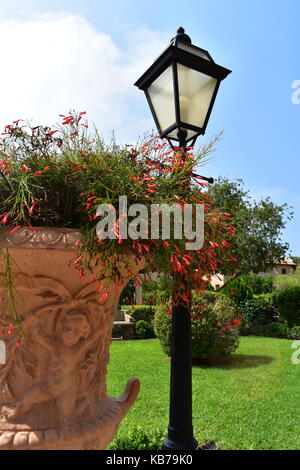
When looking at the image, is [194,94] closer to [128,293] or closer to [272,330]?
[128,293]

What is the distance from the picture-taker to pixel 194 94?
3021 mm

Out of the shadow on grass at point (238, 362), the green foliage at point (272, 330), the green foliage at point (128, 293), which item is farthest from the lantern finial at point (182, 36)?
the green foliage at point (272, 330)

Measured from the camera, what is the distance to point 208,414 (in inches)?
212

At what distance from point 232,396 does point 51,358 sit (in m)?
5.44

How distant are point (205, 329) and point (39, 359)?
6794 millimetres

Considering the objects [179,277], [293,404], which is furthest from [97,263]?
[293,404]

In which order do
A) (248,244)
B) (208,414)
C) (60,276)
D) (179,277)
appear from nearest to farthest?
(60,276) < (179,277) < (208,414) < (248,244)

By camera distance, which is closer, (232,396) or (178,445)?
(178,445)

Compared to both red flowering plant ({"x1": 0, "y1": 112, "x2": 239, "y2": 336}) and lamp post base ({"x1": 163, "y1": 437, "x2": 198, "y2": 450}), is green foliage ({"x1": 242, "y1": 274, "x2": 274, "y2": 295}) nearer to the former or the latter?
lamp post base ({"x1": 163, "y1": 437, "x2": 198, "y2": 450})

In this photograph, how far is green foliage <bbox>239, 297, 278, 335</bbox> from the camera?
48.7 feet

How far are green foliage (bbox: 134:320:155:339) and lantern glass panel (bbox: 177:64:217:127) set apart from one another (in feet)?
35.6

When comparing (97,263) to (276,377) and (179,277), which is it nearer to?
(179,277)

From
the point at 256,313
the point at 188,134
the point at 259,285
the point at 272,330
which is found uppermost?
the point at 188,134

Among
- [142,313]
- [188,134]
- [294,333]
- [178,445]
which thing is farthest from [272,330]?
[188,134]
